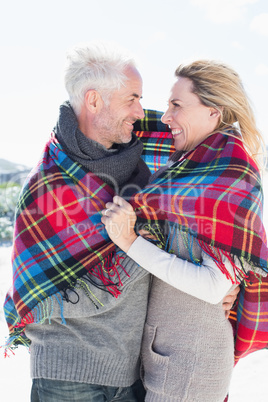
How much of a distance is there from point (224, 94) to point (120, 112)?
1.75 feet

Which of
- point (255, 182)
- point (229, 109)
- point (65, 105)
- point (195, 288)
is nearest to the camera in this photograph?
point (195, 288)

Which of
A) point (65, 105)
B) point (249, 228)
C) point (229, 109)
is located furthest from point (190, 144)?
point (65, 105)

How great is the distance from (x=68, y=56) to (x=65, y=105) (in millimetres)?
247

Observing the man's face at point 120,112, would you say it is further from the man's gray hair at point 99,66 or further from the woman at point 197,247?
the woman at point 197,247

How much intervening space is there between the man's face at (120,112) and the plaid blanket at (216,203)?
0.37 metres

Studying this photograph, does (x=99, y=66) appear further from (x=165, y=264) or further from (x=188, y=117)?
(x=165, y=264)

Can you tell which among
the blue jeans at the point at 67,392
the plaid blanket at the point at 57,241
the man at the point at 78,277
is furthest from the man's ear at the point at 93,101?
the blue jeans at the point at 67,392

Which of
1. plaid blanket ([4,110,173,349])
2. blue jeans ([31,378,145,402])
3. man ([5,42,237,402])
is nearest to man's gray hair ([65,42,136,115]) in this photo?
man ([5,42,237,402])

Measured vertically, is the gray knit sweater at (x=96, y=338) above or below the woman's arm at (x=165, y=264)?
below

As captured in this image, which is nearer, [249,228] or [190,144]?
[249,228]

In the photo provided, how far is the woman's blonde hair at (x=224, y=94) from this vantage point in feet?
6.43

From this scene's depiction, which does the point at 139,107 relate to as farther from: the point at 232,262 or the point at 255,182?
the point at 232,262

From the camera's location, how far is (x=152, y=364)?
1823 mm

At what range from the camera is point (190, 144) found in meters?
2.06
